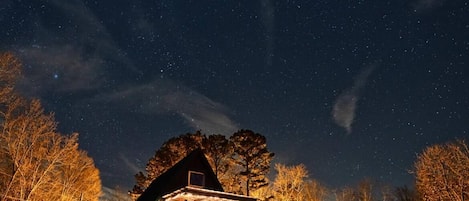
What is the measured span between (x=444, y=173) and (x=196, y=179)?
2006cm

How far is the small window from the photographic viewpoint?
21.6 m

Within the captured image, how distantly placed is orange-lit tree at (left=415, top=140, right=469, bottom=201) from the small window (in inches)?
723

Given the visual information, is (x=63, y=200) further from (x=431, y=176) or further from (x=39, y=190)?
(x=431, y=176)

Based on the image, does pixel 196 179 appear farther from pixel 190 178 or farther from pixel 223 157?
pixel 223 157

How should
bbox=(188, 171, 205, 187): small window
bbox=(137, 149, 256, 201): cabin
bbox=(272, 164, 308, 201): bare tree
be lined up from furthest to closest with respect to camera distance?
bbox=(272, 164, 308, 201): bare tree → bbox=(188, 171, 205, 187): small window → bbox=(137, 149, 256, 201): cabin

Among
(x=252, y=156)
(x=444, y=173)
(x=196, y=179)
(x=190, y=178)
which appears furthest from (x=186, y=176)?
(x=444, y=173)

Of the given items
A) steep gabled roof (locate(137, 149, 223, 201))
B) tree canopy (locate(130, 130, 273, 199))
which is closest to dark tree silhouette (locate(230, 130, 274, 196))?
tree canopy (locate(130, 130, 273, 199))

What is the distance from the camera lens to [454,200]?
27594 millimetres

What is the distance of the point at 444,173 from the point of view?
95.8 feet

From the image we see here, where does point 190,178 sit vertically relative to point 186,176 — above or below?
A: below

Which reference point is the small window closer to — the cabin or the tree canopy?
the cabin

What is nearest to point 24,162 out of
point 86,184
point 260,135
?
point 86,184

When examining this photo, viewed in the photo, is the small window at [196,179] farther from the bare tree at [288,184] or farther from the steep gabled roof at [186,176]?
the bare tree at [288,184]

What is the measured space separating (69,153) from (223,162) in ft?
47.4
